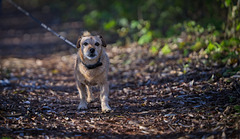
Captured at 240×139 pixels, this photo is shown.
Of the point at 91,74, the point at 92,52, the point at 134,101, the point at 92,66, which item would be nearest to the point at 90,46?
the point at 92,52

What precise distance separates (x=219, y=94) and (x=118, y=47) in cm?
674

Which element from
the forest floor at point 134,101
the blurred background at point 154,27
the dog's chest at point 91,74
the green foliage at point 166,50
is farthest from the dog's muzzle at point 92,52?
the green foliage at point 166,50

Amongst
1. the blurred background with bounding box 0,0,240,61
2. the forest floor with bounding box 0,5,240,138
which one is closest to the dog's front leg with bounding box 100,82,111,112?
the forest floor with bounding box 0,5,240,138

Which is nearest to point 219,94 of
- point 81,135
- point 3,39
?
point 81,135

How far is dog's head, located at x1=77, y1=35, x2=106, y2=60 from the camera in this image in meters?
5.00

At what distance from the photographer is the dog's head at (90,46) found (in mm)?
5004

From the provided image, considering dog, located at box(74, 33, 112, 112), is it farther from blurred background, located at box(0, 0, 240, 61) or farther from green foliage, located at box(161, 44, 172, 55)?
green foliage, located at box(161, 44, 172, 55)

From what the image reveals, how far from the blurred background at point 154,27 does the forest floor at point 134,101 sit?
680mm

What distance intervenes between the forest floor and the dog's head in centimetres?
107

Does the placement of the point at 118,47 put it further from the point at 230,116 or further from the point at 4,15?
the point at 4,15

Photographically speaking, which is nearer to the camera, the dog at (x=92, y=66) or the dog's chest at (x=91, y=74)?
the dog at (x=92, y=66)

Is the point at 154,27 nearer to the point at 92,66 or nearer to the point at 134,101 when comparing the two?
the point at 134,101

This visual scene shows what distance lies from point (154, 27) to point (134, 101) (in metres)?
7.03

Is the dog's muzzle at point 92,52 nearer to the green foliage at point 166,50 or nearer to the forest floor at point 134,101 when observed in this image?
the forest floor at point 134,101
